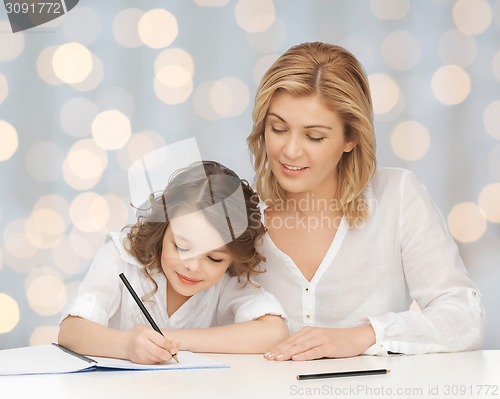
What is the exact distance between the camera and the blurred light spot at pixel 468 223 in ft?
7.39

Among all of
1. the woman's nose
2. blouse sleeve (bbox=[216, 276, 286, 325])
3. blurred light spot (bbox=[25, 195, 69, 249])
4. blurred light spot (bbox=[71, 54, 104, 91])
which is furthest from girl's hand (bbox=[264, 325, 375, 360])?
blurred light spot (bbox=[71, 54, 104, 91])

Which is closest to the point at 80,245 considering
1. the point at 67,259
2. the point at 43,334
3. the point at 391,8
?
the point at 67,259

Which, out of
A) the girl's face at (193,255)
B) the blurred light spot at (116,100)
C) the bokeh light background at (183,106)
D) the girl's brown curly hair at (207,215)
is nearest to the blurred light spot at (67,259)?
the bokeh light background at (183,106)

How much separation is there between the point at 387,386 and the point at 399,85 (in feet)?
4.65

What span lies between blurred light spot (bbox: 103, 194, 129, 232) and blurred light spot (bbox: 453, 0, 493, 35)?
1.09 m

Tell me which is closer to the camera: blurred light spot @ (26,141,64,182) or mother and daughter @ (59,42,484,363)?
mother and daughter @ (59,42,484,363)

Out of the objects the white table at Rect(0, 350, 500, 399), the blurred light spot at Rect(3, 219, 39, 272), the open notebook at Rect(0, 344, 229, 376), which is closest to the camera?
the white table at Rect(0, 350, 500, 399)

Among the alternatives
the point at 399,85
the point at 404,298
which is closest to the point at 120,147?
the point at 399,85

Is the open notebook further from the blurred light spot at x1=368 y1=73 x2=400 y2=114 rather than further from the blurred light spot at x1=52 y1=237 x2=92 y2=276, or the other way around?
the blurred light spot at x1=368 y1=73 x2=400 y2=114

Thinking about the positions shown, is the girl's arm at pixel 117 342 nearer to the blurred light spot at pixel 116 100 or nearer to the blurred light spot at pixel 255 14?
the blurred light spot at pixel 116 100

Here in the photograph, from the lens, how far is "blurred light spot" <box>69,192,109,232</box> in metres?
2.20

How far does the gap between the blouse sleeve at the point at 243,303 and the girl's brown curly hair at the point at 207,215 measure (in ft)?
0.07

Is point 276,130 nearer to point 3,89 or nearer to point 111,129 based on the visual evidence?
point 111,129

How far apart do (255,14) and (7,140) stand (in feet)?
2.59
